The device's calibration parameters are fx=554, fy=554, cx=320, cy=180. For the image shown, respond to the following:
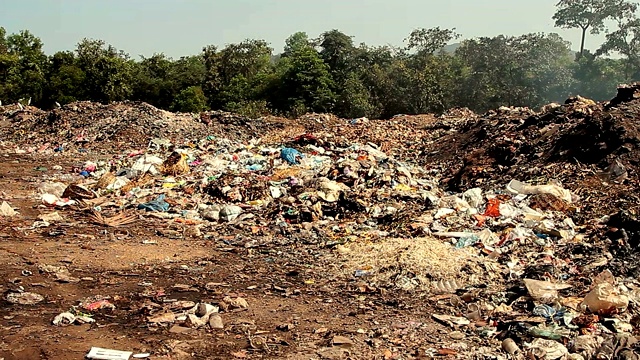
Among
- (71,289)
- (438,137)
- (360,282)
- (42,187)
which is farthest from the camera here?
(438,137)

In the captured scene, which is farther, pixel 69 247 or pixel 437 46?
pixel 437 46

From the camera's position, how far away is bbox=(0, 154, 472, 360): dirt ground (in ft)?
12.0

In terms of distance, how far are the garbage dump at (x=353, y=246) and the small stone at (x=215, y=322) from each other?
0.02m

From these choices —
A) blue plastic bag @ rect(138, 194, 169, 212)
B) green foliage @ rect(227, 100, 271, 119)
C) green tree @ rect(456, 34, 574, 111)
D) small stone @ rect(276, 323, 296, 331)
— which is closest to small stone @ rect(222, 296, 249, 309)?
small stone @ rect(276, 323, 296, 331)

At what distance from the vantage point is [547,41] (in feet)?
69.0

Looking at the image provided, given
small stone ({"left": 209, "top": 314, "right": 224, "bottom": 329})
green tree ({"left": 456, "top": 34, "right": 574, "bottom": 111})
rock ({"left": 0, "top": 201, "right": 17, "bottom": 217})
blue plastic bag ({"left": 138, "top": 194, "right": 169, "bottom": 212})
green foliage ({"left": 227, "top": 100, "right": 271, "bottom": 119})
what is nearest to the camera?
small stone ({"left": 209, "top": 314, "right": 224, "bottom": 329})

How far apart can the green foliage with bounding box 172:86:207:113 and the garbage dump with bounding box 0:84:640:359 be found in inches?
549

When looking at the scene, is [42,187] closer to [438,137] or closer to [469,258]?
[469,258]

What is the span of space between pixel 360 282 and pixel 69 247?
298cm

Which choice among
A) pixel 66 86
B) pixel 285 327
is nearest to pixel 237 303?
pixel 285 327

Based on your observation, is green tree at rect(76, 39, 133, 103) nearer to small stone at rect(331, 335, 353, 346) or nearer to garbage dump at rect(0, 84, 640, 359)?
garbage dump at rect(0, 84, 640, 359)

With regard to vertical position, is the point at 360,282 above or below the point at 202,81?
below

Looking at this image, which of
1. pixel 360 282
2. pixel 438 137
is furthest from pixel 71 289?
pixel 438 137

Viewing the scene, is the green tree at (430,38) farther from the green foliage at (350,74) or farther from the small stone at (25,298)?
the small stone at (25,298)
